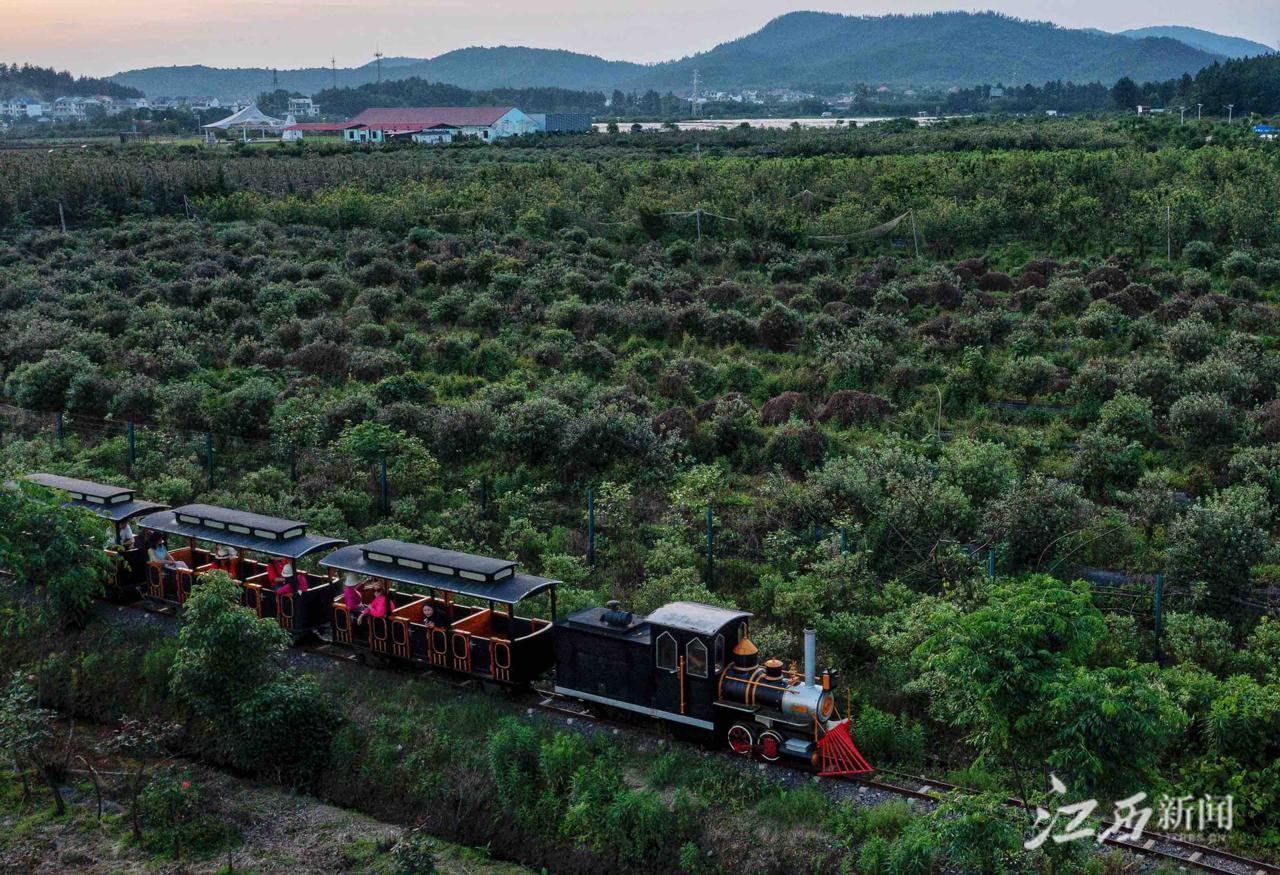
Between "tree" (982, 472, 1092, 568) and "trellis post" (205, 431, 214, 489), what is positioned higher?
"tree" (982, 472, 1092, 568)

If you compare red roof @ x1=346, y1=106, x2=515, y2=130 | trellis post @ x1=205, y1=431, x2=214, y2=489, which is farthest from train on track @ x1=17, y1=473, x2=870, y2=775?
red roof @ x1=346, y1=106, x2=515, y2=130

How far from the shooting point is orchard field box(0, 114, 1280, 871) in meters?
15.2

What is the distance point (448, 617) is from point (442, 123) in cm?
12402

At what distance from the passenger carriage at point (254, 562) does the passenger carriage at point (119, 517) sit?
437mm

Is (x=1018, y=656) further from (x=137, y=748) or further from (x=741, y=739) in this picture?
(x=137, y=748)

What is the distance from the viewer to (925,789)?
15.1 m

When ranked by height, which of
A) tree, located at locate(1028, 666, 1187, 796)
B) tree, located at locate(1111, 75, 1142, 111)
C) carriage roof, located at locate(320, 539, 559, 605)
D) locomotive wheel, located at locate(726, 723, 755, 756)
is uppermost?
tree, located at locate(1111, 75, 1142, 111)

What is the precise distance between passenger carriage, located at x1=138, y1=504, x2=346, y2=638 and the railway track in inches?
32.7

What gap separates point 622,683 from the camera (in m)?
16.7

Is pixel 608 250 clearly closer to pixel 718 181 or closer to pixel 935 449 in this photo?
pixel 718 181

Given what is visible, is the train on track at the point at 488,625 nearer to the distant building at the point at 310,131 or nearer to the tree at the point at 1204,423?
A: the tree at the point at 1204,423

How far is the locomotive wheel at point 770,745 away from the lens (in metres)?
15.7

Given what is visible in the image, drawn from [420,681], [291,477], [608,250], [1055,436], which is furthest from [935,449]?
[608,250]

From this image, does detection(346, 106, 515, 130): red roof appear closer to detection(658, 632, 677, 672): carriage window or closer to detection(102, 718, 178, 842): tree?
detection(102, 718, 178, 842): tree
